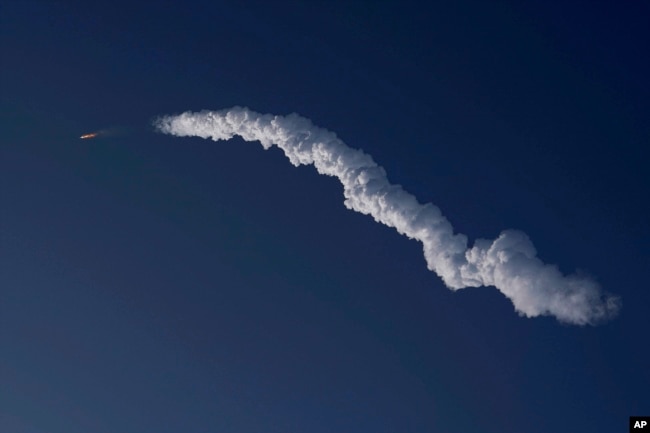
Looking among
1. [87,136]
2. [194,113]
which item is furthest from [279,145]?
[87,136]

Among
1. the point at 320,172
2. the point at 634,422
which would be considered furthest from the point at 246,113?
the point at 634,422

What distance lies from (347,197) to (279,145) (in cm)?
1727

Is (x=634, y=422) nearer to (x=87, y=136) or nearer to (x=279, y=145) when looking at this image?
(x=279, y=145)

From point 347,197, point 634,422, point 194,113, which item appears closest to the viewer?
point 634,422

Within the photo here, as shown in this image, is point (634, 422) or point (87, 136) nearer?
point (634, 422)

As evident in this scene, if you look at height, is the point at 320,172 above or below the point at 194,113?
below

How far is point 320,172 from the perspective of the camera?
131 metres

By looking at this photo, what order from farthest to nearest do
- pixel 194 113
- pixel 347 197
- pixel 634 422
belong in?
pixel 194 113, pixel 347 197, pixel 634 422

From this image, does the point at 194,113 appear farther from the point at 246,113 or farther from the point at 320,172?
the point at 320,172


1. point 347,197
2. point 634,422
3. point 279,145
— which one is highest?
point 279,145

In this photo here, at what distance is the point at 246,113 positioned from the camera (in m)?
136

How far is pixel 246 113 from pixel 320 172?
19725mm

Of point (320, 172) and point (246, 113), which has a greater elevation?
point (246, 113)

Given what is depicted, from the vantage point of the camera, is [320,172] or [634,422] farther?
[320,172]
